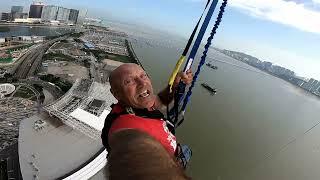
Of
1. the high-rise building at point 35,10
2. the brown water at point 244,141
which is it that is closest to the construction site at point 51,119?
the brown water at point 244,141

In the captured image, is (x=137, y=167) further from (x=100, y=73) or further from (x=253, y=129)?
(x=100, y=73)

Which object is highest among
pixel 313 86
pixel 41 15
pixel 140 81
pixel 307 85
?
pixel 140 81

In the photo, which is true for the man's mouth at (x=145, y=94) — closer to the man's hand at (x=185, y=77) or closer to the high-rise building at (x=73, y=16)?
the man's hand at (x=185, y=77)

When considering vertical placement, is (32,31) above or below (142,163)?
below

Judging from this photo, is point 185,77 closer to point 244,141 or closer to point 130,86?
point 130,86

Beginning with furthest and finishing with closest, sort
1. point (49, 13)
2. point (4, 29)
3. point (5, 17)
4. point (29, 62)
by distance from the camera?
point (49, 13) → point (5, 17) → point (4, 29) → point (29, 62)

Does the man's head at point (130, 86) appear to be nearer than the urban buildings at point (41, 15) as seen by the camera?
Yes

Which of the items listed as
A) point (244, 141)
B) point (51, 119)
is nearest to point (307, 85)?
point (244, 141)

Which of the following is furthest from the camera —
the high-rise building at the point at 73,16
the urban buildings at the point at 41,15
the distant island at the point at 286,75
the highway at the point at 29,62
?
the distant island at the point at 286,75
